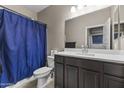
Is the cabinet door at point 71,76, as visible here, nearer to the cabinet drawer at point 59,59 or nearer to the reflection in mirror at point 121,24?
the cabinet drawer at point 59,59

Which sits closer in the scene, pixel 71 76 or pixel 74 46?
pixel 71 76

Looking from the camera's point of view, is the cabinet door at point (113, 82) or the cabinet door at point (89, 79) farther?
the cabinet door at point (89, 79)

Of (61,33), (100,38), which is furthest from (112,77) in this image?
(61,33)

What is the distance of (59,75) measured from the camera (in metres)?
2.23

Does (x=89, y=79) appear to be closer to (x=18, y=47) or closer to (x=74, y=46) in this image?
(x=74, y=46)

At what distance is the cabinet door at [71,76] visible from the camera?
1876 millimetres

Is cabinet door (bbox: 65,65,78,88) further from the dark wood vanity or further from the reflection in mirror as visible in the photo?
the reflection in mirror

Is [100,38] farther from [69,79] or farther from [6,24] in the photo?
[6,24]

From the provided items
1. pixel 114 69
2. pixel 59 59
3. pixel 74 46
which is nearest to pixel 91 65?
pixel 114 69

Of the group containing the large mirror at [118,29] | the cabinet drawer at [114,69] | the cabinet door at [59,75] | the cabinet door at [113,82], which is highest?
the large mirror at [118,29]

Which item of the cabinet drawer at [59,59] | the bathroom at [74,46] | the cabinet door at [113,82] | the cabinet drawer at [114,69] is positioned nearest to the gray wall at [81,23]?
the bathroom at [74,46]

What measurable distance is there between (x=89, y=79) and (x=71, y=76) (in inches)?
15.3

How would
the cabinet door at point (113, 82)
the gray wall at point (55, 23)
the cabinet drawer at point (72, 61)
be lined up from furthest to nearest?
the gray wall at point (55, 23) → the cabinet drawer at point (72, 61) → the cabinet door at point (113, 82)

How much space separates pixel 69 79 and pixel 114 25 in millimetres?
1190
